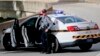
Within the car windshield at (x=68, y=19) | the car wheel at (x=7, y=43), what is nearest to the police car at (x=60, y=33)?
the car windshield at (x=68, y=19)

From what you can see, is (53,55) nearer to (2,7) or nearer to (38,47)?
(38,47)

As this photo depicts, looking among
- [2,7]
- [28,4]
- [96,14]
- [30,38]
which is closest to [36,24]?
[30,38]

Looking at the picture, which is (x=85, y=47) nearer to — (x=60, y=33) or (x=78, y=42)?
(x=78, y=42)

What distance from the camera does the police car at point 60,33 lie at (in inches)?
679

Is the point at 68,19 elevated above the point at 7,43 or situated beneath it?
elevated above

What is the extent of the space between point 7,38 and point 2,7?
20282 millimetres

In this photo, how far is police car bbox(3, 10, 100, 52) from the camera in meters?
17.2

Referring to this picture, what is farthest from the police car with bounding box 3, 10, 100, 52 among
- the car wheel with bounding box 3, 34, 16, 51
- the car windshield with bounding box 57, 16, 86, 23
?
the car wheel with bounding box 3, 34, 16, 51

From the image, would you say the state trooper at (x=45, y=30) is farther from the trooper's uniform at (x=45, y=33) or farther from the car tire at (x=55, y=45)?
the car tire at (x=55, y=45)

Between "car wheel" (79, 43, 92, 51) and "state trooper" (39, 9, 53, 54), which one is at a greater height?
"state trooper" (39, 9, 53, 54)

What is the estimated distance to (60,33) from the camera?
57.2ft

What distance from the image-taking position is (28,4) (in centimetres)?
3638

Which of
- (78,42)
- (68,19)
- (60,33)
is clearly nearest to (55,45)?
(60,33)

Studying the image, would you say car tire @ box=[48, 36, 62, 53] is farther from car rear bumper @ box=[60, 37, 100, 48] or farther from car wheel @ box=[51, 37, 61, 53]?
car rear bumper @ box=[60, 37, 100, 48]
